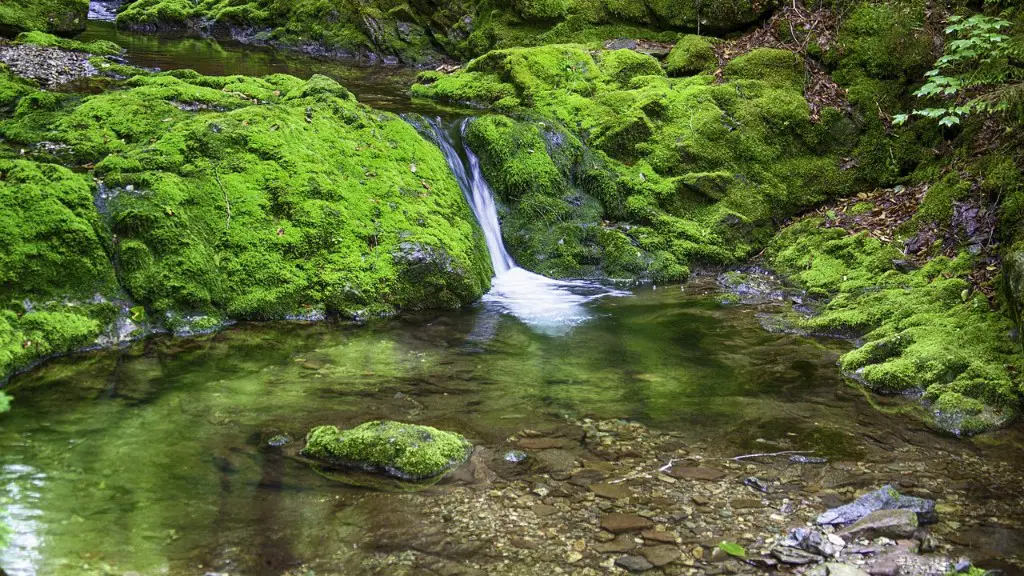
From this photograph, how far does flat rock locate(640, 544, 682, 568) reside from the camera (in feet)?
12.5

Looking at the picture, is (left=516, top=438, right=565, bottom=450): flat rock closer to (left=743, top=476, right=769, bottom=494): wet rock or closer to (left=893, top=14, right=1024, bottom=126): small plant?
(left=743, top=476, right=769, bottom=494): wet rock

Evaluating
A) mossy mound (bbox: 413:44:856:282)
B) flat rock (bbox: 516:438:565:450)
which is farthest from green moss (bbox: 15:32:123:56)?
flat rock (bbox: 516:438:565:450)

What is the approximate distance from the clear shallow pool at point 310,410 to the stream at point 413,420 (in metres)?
0.02

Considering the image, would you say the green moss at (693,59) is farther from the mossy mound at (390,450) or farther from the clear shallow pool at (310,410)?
the mossy mound at (390,450)

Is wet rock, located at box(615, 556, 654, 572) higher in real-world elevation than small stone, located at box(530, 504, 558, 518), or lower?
higher

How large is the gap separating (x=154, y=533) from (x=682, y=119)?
31.0ft

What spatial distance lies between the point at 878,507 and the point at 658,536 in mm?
1337

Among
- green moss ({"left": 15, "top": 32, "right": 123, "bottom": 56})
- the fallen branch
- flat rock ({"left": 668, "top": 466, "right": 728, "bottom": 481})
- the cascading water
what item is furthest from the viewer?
green moss ({"left": 15, "top": 32, "right": 123, "bottom": 56})

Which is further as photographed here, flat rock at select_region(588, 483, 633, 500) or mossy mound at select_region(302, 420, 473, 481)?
mossy mound at select_region(302, 420, 473, 481)

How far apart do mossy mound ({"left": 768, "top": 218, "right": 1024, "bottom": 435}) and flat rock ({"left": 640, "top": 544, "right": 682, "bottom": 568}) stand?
2.97 meters

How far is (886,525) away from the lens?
13.2ft

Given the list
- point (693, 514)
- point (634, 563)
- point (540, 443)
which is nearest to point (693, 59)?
point (540, 443)

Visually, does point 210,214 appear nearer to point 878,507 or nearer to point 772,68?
point 878,507

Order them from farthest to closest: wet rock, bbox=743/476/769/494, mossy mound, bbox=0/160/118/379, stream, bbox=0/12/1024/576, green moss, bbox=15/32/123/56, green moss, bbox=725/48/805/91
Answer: green moss, bbox=15/32/123/56
green moss, bbox=725/48/805/91
mossy mound, bbox=0/160/118/379
wet rock, bbox=743/476/769/494
stream, bbox=0/12/1024/576
